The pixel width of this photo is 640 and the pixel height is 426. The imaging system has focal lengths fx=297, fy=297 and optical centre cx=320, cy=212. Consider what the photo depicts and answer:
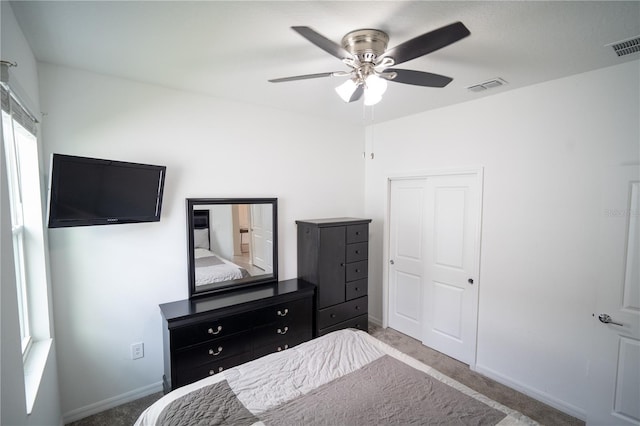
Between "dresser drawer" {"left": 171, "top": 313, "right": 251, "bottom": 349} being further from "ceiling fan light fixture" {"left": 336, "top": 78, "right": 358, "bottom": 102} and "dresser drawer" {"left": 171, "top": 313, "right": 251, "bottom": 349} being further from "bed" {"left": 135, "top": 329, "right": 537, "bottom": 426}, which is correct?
"ceiling fan light fixture" {"left": 336, "top": 78, "right": 358, "bottom": 102}

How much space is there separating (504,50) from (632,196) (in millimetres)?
1338

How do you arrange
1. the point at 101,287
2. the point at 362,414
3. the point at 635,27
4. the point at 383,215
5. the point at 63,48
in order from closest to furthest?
the point at 362,414 → the point at 635,27 → the point at 63,48 → the point at 101,287 → the point at 383,215

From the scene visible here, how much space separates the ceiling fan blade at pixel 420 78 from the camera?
1.69 m

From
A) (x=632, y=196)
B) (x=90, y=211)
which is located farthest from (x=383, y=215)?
(x=90, y=211)

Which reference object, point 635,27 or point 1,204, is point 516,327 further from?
point 1,204

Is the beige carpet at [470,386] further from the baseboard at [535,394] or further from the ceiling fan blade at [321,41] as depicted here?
the ceiling fan blade at [321,41]

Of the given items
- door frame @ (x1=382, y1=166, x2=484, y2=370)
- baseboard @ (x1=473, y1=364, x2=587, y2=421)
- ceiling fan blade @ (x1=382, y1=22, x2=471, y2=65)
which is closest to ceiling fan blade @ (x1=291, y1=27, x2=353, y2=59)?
ceiling fan blade @ (x1=382, y1=22, x2=471, y2=65)

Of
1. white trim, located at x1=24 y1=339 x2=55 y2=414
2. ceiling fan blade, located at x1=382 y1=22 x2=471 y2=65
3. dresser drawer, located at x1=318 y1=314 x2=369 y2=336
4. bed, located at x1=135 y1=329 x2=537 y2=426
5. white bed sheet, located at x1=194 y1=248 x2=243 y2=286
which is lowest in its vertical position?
Answer: dresser drawer, located at x1=318 y1=314 x2=369 y2=336

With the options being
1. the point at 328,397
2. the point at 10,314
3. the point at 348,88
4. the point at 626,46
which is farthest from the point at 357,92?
the point at 10,314

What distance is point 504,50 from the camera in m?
1.93

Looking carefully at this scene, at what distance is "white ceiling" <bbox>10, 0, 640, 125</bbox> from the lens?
1.50m

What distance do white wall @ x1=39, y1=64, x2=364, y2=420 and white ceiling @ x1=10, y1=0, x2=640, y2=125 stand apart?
0.79 ft

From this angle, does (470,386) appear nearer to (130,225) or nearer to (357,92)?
(357,92)

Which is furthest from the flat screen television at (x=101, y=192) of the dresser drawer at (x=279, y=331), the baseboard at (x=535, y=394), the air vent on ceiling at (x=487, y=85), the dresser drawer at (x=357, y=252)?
the baseboard at (x=535, y=394)
